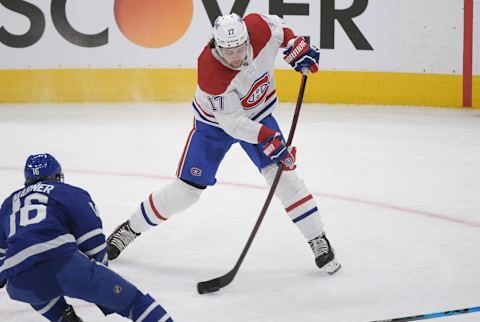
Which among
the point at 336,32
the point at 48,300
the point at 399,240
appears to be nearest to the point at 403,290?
the point at 399,240

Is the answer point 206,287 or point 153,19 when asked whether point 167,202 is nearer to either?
point 206,287

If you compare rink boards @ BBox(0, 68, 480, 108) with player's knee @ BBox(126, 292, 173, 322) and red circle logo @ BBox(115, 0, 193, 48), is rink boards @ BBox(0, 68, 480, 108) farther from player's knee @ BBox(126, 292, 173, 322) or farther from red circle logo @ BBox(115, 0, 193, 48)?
player's knee @ BBox(126, 292, 173, 322)

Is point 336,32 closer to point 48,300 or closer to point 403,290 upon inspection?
point 403,290

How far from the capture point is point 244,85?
3.46 metres

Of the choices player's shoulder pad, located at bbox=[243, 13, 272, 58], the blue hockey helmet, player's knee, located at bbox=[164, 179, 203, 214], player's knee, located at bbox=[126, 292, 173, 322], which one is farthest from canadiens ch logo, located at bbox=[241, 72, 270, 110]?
player's knee, located at bbox=[126, 292, 173, 322]

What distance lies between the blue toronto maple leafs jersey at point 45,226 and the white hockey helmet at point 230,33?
102 centimetres

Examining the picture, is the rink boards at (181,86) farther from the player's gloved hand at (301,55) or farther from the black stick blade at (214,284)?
the black stick blade at (214,284)

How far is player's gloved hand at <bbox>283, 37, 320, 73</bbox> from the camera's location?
11.8 ft

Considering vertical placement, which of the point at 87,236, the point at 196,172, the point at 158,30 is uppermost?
the point at 87,236

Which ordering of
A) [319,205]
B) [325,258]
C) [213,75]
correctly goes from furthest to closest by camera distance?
1. [319,205]
2. [325,258]
3. [213,75]

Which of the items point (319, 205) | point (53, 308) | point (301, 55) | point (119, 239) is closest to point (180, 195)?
point (119, 239)

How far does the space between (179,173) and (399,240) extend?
1074mm

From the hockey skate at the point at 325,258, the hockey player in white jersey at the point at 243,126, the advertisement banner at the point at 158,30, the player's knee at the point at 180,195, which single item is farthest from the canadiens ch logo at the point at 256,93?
the advertisement banner at the point at 158,30

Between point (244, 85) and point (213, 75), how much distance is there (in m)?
0.16
